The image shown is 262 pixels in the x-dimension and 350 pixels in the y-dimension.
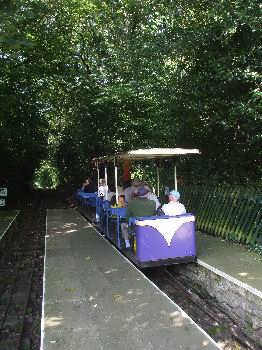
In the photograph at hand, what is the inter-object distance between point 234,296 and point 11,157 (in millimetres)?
22537

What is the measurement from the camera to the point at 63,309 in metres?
6.29

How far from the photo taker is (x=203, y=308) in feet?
23.3

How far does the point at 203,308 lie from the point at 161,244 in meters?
1.63

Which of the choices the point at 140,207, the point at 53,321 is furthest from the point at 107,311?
the point at 140,207

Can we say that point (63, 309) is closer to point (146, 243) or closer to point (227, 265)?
point (146, 243)

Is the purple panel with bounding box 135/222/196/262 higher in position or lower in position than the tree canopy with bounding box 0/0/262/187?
lower

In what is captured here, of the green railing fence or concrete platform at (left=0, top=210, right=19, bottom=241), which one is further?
concrete platform at (left=0, top=210, right=19, bottom=241)

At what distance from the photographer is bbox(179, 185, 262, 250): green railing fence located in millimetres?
9523

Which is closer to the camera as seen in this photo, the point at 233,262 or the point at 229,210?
the point at 233,262

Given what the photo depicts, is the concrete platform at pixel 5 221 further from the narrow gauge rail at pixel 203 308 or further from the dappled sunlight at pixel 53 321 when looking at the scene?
the dappled sunlight at pixel 53 321

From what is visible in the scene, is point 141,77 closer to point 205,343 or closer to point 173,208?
point 173,208

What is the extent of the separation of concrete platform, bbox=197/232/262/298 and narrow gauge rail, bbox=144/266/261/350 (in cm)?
52

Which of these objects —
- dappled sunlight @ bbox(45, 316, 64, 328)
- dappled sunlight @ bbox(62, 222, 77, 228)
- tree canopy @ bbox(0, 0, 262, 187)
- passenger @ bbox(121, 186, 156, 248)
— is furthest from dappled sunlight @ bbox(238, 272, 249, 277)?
dappled sunlight @ bbox(62, 222, 77, 228)

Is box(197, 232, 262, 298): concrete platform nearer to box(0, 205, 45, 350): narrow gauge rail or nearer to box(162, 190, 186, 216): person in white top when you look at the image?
box(162, 190, 186, 216): person in white top
